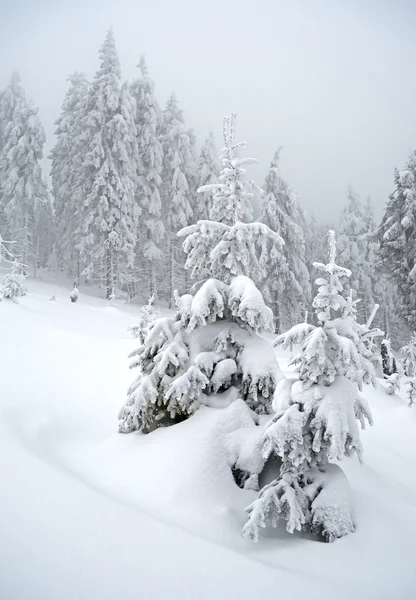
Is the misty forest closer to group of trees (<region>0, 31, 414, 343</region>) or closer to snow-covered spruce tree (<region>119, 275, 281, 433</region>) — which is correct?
snow-covered spruce tree (<region>119, 275, 281, 433</region>)

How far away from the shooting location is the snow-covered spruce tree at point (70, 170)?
1041 inches

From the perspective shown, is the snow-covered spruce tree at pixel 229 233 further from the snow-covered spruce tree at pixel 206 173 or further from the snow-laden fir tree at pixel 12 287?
the snow-covered spruce tree at pixel 206 173

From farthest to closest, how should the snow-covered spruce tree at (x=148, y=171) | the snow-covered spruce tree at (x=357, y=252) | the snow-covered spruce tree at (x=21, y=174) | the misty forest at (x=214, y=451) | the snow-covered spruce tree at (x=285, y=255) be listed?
1. the snow-covered spruce tree at (x=357, y=252)
2. the snow-covered spruce tree at (x=21, y=174)
3. the snow-covered spruce tree at (x=148, y=171)
4. the snow-covered spruce tree at (x=285, y=255)
5. the misty forest at (x=214, y=451)

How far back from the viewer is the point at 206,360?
5.64 metres

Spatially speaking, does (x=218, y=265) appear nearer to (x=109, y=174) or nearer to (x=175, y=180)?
(x=109, y=174)

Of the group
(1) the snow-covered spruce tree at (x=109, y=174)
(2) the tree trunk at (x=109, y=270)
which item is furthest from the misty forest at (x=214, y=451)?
(1) the snow-covered spruce tree at (x=109, y=174)

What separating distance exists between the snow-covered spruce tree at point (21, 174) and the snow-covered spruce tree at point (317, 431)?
29.1 metres

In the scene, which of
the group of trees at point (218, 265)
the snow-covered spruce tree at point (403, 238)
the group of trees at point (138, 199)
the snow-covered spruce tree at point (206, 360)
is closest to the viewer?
the group of trees at point (218, 265)

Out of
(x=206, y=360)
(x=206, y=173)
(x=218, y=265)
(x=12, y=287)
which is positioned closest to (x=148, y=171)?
(x=206, y=173)

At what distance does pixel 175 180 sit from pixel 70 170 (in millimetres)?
7640

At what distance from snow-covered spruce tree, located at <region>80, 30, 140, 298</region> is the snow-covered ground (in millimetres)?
18356

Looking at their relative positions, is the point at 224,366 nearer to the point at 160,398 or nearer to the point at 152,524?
the point at 160,398

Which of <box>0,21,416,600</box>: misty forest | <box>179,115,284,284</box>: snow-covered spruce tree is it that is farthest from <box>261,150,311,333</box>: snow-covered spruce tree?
<box>179,115,284,284</box>: snow-covered spruce tree

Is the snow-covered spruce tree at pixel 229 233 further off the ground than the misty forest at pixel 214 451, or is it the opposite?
the snow-covered spruce tree at pixel 229 233
